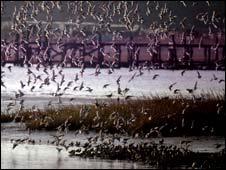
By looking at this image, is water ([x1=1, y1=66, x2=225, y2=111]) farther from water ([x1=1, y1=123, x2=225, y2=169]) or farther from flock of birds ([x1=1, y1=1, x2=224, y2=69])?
water ([x1=1, y1=123, x2=225, y2=169])

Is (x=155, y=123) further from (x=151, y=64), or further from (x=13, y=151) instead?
(x=151, y=64)

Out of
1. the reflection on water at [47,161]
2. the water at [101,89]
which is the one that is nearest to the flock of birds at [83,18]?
the water at [101,89]

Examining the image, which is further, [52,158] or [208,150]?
[208,150]

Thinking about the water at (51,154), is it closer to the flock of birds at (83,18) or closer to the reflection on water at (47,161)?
the reflection on water at (47,161)

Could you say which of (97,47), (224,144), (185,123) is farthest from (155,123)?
(97,47)

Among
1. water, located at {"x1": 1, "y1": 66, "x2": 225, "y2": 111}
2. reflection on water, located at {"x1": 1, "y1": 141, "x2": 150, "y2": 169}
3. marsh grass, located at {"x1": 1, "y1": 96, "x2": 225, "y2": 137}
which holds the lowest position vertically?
water, located at {"x1": 1, "y1": 66, "x2": 225, "y2": 111}

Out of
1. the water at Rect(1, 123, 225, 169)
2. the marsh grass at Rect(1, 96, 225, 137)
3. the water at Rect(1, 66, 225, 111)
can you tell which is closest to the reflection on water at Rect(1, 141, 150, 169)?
the water at Rect(1, 123, 225, 169)

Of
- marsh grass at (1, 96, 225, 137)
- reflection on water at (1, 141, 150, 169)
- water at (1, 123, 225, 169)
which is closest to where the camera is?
reflection on water at (1, 141, 150, 169)
